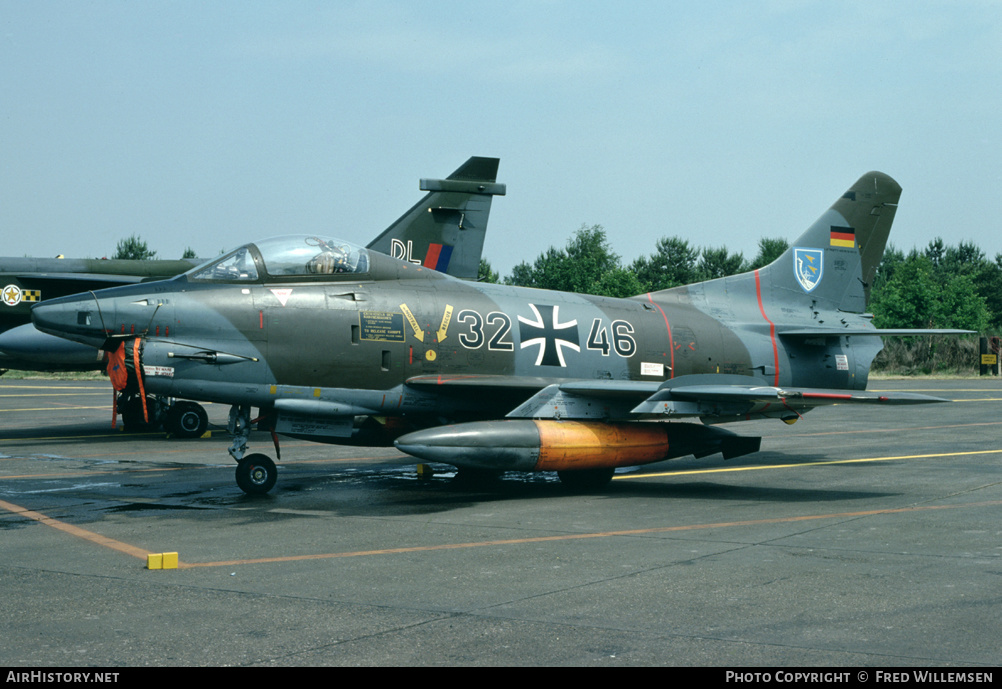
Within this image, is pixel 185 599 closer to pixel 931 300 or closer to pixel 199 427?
pixel 199 427

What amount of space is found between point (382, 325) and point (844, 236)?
967 centimetres

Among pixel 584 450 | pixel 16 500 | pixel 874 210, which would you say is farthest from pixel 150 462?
pixel 874 210

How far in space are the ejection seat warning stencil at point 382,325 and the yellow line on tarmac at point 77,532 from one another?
438 cm

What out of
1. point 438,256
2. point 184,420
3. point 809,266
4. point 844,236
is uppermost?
point 438,256

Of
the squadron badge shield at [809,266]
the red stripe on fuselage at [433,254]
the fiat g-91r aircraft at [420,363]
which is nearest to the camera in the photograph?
the fiat g-91r aircraft at [420,363]

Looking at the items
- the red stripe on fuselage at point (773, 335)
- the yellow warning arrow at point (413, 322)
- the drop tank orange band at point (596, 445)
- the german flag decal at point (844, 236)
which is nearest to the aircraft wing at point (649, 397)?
the drop tank orange band at point (596, 445)

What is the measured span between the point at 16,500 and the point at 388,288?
5.40 metres

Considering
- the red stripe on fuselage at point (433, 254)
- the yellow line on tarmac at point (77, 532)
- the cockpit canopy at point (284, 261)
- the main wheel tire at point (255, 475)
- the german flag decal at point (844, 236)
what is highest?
the red stripe on fuselage at point (433, 254)

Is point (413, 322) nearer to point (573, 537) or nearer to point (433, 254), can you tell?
point (573, 537)

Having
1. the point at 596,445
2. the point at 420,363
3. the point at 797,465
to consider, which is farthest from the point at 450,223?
the point at 596,445

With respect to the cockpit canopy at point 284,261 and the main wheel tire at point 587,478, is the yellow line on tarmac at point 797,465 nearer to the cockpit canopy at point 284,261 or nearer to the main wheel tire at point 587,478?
the main wheel tire at point 587,478

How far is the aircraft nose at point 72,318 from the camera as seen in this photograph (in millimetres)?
11047

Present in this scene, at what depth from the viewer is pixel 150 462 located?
51.2ft

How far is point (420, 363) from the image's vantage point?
12.8 meters
